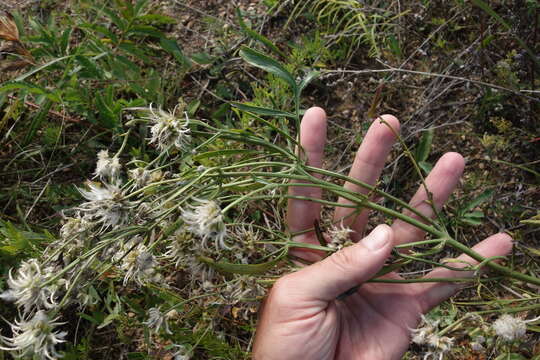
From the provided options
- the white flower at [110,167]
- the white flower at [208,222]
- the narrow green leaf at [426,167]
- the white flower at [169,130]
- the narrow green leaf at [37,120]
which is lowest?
the narrow green leaf at [37,120]

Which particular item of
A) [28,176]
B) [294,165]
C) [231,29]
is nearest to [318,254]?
[294,165]

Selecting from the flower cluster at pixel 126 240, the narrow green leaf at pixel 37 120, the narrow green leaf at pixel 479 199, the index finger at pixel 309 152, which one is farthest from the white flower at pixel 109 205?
the narrow green leaf at pixel 479 199

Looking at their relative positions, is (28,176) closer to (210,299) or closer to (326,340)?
(210,299)

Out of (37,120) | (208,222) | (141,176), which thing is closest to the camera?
(208,222)

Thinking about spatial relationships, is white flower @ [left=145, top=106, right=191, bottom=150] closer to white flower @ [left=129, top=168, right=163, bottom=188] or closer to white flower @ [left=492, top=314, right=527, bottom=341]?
white flower @ [left=129, top=168, right=163, bottom=188]

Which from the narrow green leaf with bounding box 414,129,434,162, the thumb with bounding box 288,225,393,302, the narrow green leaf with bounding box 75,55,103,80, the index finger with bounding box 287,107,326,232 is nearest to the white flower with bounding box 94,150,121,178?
the thumb with bounding box 288,225,393,302

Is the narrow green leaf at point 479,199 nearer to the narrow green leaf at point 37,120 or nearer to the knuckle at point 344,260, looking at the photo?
the knuckle at point 344,260

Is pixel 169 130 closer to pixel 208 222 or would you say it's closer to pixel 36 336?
pixel 208 222

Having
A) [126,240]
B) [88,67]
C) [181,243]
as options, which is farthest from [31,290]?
[88,67]
